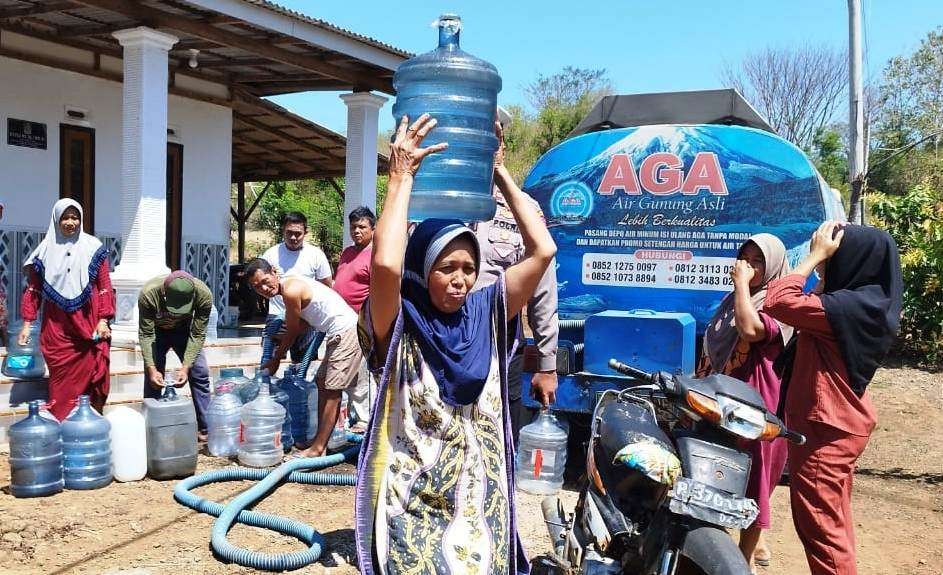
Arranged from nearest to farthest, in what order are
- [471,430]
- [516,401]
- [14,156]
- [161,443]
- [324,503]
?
[471,430] < [516,401] < [324,503] < [161,443] < [14,156]

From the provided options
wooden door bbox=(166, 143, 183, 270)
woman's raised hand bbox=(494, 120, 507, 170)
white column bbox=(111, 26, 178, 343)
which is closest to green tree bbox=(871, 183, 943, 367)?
woman's raised hand bbox=(494, 120, 507, 170)

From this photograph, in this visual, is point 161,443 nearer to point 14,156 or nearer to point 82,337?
point 82,337

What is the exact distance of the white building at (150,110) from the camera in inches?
334

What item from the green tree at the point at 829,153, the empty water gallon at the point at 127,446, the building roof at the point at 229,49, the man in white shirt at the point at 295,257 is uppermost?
the green tree at the point at 829,153

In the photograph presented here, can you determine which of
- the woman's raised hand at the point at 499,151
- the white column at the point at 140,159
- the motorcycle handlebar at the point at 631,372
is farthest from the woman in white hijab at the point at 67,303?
the motorcycle handlebar at the point at 631,372

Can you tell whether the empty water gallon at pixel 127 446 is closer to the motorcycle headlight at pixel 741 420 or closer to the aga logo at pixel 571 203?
the aga logo at pixel 571 203

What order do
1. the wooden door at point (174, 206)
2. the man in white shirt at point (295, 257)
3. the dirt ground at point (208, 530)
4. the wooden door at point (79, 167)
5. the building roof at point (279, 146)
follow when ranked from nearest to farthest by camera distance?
the dirt ground at point (208, 530) → the man in white shirt at point (295, 257) → the wooden door at point (79, 167) → the wooden door at point (174, 206) → the building roof at point (279, 146)

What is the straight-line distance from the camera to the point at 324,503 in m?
5.20

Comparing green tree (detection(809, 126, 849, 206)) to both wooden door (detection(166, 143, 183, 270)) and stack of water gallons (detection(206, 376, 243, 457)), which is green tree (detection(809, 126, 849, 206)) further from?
stack of water gallons (detection(206, 376, 243, 457))

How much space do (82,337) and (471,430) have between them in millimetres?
4363

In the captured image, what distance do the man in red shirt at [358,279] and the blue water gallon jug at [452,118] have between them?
273 cm

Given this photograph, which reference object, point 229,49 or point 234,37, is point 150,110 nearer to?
point 234,37

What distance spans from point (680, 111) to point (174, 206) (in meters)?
8.27

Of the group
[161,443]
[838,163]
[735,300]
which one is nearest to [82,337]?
[161,443]
